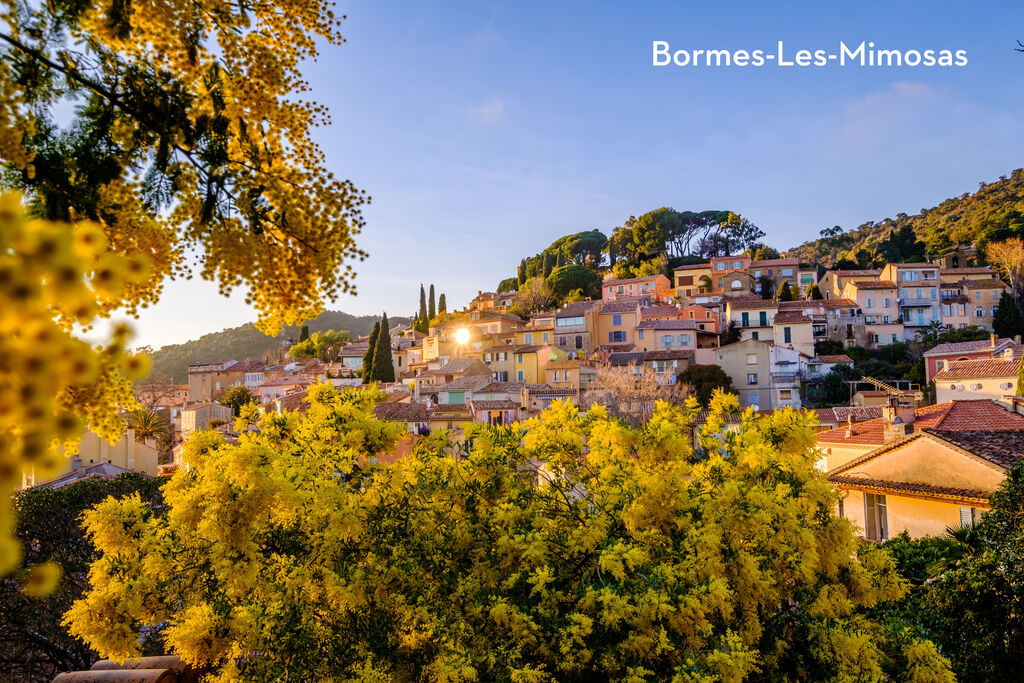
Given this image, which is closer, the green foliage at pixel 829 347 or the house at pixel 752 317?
the green foliage at pixel 829 347

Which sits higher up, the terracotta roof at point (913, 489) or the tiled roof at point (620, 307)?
the tiled roof at point (620, 307)

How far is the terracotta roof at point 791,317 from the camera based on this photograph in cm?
5350

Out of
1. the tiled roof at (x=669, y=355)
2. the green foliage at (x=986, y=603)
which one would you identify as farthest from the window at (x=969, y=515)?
the tiled roof at (x=669, y=355)

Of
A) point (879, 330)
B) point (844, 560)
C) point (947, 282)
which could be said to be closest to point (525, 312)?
point (879, 330)

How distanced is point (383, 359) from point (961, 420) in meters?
49.9

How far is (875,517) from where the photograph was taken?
17.9m

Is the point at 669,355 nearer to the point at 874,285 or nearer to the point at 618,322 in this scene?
the point at 618,322

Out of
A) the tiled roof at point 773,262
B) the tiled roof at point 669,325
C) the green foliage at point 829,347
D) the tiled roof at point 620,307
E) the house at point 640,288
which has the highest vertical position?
the tiled roof at point 773,262

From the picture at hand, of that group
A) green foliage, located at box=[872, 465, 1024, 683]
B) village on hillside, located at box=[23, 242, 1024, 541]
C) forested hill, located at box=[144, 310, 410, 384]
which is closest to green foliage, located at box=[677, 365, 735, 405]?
village on hillside, located at box=[23, 242, 1024, 541]

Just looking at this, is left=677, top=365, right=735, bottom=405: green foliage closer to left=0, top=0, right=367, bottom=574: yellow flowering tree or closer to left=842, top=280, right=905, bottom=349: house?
left=842, top=280, right=905, bottom=349: house

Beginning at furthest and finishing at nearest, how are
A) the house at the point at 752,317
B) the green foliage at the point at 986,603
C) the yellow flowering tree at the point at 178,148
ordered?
the house at the point at 752,317 < the green foliage at the point at 986,603 < the yellow flowering tree at the point at 178,148

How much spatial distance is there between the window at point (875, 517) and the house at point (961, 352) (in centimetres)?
3089

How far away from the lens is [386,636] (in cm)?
712

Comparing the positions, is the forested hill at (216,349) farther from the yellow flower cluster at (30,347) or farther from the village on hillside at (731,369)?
the yellow flower cluster at (30,347)
